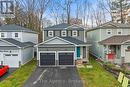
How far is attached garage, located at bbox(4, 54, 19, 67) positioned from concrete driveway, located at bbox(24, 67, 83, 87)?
5377 millimetres

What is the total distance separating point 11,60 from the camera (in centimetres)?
2994

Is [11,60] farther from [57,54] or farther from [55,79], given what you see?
[55,79]

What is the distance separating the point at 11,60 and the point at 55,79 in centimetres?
1049

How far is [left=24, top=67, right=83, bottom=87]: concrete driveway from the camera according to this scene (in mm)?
19859

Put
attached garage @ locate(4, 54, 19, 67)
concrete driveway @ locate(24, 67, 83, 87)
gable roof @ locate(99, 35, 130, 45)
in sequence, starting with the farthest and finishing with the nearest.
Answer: gable roof @ locate(99, 35, 130, 45) < attached garage @ locate(4, 54, 19, 67) < concrete driveway @ locate(24, 67, 83, 87)

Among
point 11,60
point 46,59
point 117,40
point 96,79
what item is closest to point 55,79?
point 96,79

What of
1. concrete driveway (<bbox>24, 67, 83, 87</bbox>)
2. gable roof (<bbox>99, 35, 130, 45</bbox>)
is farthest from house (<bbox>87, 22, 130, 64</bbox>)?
concrete driveway (<bbox>24, 67, 83, 87</bbox>)

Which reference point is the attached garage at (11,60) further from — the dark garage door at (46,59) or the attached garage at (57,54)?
the dark garage door at (46,59)

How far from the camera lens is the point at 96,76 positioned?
23078 mm

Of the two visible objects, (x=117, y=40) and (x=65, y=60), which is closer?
(x=65, y=60)

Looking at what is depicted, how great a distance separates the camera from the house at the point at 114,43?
31672mm

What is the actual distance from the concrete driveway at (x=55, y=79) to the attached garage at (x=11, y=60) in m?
5.38

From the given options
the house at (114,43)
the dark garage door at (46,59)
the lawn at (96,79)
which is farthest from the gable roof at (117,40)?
the dark garage door at (46,59)

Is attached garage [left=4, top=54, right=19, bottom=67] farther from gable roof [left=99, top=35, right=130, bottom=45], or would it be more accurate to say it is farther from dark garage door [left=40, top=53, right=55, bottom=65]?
gable roof [left=99, top=35, right=130, bottom=45]
